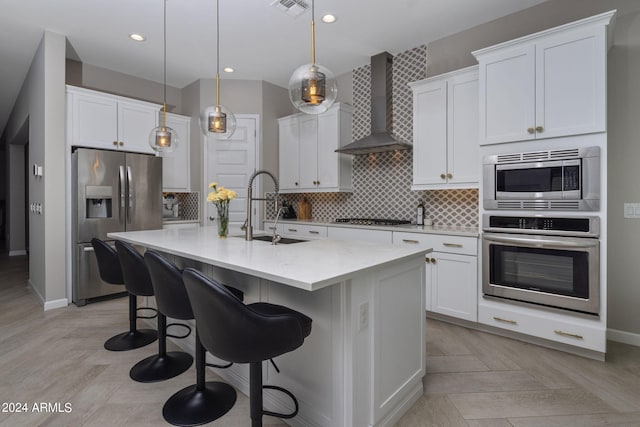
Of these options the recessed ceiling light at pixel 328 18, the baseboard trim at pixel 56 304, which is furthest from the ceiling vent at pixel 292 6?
the baseboard trim at pixel 56 304

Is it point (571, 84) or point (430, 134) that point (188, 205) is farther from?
point (571, 84)

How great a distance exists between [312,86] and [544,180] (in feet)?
6.58

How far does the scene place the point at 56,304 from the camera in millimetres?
3711

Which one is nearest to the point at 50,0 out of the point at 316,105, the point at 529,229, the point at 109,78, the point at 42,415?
the point at 109,78

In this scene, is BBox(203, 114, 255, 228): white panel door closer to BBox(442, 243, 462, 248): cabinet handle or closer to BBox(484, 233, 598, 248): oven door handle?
BBox(442, 243, 462, 248): cabinet handle

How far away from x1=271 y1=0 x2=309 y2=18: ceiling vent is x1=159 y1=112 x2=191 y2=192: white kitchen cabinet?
8.46 ft

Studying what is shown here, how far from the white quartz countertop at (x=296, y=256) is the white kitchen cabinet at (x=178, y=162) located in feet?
8.16

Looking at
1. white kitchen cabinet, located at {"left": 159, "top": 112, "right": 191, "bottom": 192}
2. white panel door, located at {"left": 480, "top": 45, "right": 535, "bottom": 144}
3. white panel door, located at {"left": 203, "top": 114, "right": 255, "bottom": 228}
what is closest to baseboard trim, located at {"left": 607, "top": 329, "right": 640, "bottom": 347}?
white panel door, located at {"left": 480, "top": 45, "right": 535, "bottom": 144}

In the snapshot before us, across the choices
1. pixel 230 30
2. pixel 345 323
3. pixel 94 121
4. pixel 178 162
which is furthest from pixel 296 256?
pixel 178 162

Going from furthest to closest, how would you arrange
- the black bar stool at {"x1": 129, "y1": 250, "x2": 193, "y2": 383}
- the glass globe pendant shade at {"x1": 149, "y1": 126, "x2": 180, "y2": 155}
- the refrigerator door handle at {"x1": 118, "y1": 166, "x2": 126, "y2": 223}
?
the refrigerator door handle at {"x1": 118, "y1": 166, "x2": 126, "y2": 223} → the glass globe pendant shade at {"x1": 149, "y1": 126, "x2": 180, "y2": 155} → the black bar stool at {"x1": 129, "y1": 250, "x2": 193, "y2": 383}

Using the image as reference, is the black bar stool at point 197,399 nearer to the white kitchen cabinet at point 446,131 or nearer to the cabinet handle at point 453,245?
the cabinet handle at point 453,245

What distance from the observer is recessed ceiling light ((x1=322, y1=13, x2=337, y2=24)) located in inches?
131

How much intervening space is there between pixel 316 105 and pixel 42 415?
7.82ft

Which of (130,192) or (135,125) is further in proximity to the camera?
(135,125)
